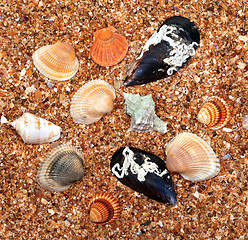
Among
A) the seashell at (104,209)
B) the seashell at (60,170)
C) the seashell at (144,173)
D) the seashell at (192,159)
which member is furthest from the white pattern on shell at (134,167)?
the seashell at (60,170)

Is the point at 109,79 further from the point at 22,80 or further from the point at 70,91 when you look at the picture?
the point at 22,80

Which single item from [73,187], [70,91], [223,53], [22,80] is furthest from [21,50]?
[223,53]

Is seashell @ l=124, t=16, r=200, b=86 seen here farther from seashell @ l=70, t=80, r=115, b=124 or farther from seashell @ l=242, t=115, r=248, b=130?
seashell @ l=242, t=115, r=248, b=130

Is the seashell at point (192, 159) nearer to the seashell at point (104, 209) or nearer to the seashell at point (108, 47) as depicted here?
the seashell at point (104, 209)

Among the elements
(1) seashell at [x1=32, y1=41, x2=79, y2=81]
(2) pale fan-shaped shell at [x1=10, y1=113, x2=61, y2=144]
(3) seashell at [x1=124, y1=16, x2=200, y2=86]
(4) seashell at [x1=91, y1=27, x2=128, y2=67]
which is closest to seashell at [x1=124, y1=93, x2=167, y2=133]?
(3) seashell at [x1=124, y1=16, x2=200, y2=86]

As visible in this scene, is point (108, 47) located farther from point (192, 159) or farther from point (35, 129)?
point (192, 159)

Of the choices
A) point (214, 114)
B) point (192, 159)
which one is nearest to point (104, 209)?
point (192, 159)
